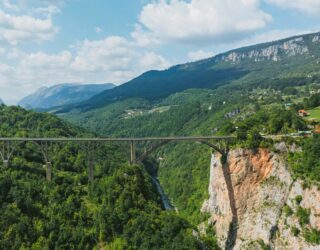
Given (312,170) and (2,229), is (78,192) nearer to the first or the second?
(2,229)

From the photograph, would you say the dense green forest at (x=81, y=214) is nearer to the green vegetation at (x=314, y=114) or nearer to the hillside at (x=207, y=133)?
the hillside at (x=207, y=133)

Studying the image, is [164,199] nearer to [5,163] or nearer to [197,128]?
[5,163]

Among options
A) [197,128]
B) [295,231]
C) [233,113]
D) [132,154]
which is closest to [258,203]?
[295,231]

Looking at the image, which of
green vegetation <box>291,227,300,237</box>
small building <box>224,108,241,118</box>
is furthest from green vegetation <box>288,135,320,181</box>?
small building <box>224,108,241,118</box>

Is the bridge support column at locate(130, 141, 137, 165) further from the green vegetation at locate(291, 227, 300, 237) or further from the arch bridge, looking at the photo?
the green vegetation at locate(291, 227, 300, 237)

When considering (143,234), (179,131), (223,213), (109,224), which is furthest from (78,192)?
(179,131)
